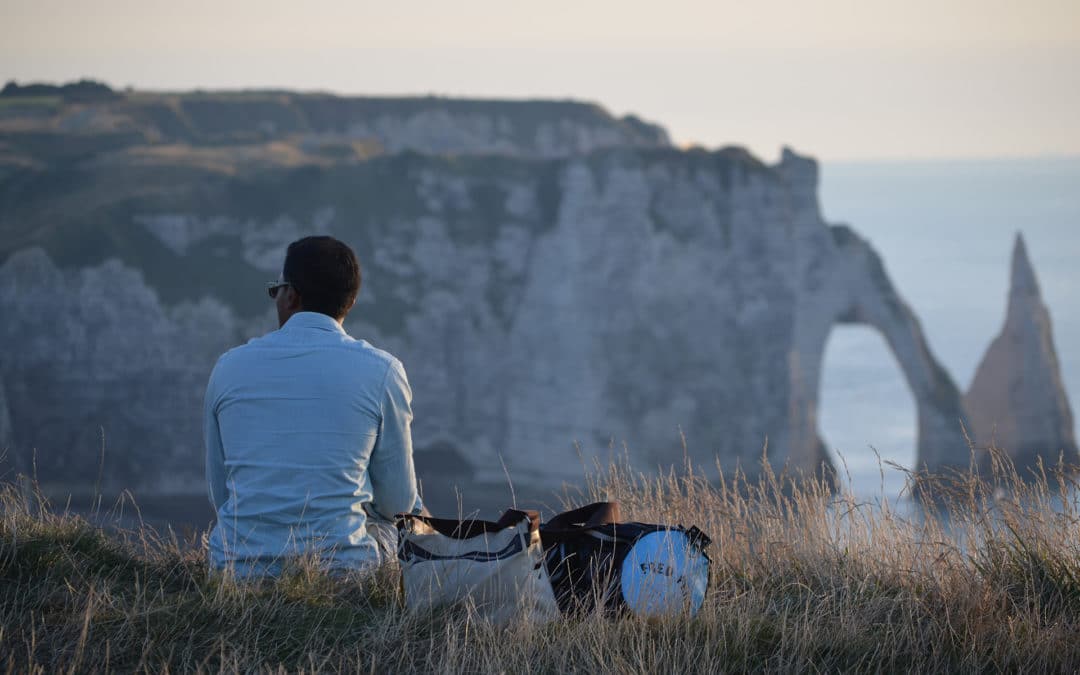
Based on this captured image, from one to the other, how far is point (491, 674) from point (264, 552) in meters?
1.15

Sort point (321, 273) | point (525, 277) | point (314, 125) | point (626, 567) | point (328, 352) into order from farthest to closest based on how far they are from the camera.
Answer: point (314, 125) < point (525, 277) < point (321, 273) < point (328, 352) < point (626, 567)

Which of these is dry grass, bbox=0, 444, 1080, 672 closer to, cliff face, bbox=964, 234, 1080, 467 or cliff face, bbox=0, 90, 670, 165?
cliff face, bbox=0, 90, 670, 165

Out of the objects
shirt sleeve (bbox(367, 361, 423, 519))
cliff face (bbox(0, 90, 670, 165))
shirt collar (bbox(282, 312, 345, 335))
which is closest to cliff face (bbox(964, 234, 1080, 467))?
cliff face (bbox(0, 90, 670, 165))

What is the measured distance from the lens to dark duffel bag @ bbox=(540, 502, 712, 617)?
A: 4043mm

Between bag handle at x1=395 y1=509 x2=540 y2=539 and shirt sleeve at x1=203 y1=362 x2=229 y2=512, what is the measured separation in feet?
2.34

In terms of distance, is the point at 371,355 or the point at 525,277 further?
Result: the point at 525,277

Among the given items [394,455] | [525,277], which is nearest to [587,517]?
[394,455]

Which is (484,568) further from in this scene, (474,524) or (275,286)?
(275,286)

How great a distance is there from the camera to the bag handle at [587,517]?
438 centimetres

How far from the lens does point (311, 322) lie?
4305mm

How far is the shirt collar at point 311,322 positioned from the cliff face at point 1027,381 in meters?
53.4

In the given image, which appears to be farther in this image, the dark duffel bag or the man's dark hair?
the man's dark hair

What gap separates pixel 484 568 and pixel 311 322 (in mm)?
1126

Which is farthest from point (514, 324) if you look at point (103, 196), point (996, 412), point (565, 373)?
point (996, 412)
